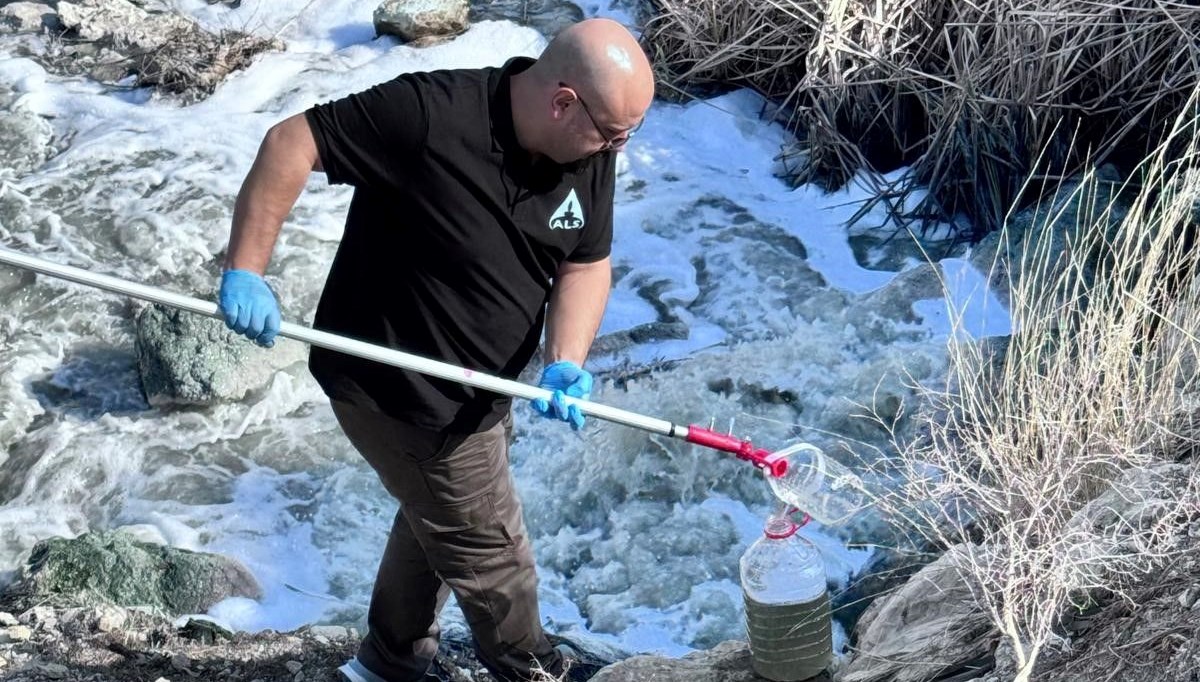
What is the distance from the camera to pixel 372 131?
3.05 meters

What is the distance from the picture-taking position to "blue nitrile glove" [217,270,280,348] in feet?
10.4

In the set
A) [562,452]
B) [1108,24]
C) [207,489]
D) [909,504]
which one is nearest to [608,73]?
[909,504]

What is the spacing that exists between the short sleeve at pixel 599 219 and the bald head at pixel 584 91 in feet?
0.52

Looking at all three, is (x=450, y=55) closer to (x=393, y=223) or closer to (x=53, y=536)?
(x=53, y=536)

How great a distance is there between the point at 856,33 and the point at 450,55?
2.24m

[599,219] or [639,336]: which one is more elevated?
[599,219]

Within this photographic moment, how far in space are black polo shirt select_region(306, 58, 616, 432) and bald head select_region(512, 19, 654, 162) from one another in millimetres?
75

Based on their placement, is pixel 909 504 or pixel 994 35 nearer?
pixel 909 504

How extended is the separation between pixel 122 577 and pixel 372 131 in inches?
85.2

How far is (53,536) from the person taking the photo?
204 inches

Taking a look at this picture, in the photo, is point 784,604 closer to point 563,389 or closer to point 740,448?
point 740,448

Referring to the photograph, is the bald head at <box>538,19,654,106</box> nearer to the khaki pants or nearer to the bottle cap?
the khaki pants

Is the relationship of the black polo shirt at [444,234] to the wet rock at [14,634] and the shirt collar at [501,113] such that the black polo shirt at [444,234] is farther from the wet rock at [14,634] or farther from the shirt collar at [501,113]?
the wet rock at [14,634]

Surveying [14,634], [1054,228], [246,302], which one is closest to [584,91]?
[246,302]
